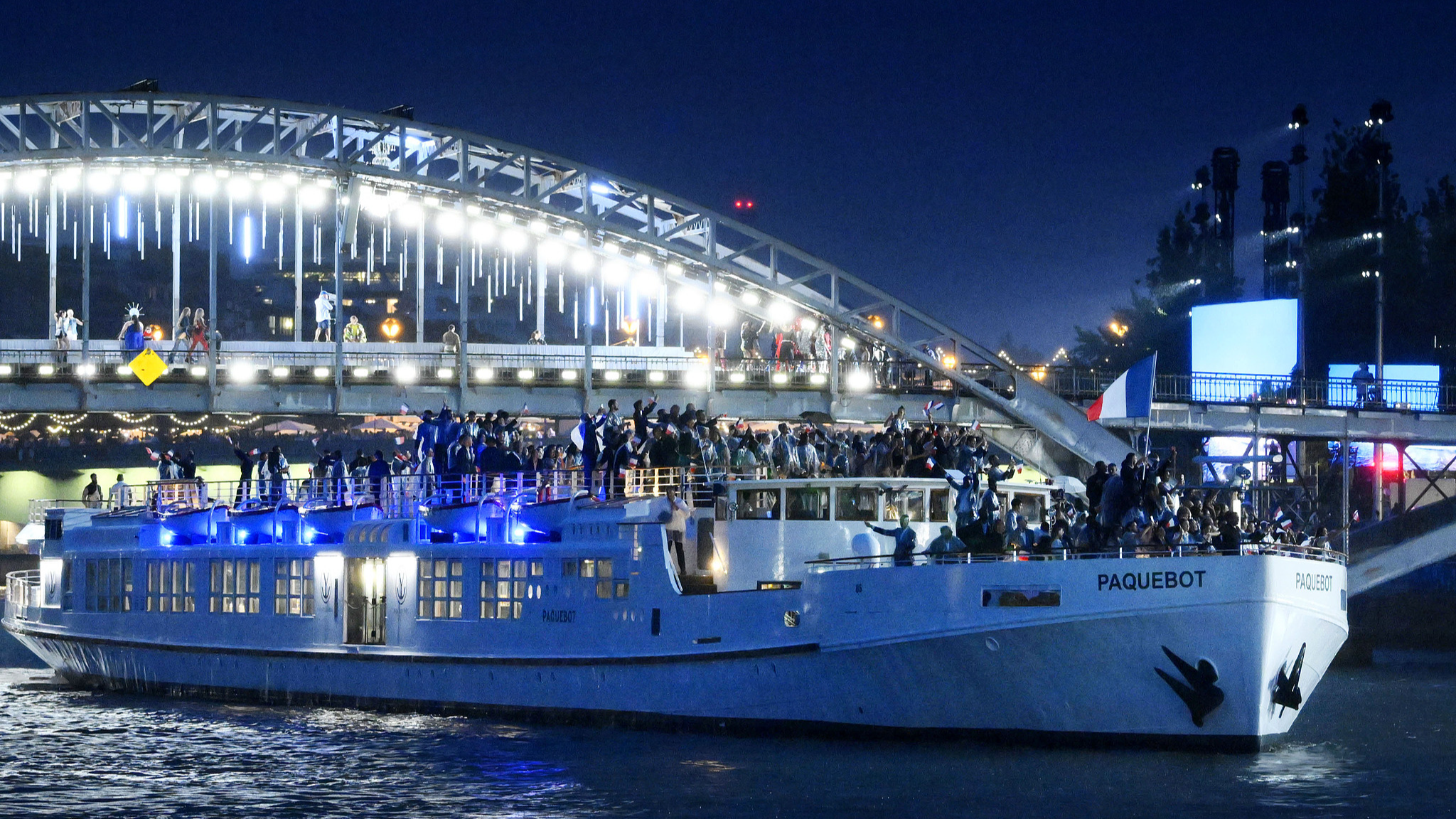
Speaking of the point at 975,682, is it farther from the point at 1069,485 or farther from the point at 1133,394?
the point at 1069,485

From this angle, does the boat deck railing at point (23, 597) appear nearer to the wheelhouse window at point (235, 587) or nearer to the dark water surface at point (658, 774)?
the wheelhouse window at point (235, 587)

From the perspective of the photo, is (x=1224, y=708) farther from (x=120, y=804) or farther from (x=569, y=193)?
(x=569, y=193)

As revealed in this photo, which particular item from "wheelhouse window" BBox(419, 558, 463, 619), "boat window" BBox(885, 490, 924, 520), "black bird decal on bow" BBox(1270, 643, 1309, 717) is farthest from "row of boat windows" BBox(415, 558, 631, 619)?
"black bird decal on bow" BBox(1270, 643, 1309, 717)

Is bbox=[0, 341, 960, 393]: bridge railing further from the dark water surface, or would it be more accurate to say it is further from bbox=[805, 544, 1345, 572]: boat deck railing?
bbox=[805, 544, 1345, 572]: boat deck railing

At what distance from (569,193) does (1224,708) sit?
42.6m

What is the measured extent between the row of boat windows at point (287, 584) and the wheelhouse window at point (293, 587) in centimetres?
1

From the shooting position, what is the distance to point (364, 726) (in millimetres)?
31406

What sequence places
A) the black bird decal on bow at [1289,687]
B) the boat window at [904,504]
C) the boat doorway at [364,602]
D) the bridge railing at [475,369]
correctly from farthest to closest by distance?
the bridge railing at [475,369], the boat doorway at [364,602], the boat window at [904,504], the black bird decal on bow at [1289,687]

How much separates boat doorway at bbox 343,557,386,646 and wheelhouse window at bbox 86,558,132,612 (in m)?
6.86

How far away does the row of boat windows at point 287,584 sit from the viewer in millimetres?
31391

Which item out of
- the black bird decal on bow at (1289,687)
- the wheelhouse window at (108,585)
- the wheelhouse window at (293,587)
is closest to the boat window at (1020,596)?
the black bird decal on bow at (1289,687)

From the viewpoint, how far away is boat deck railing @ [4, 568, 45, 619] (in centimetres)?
4109

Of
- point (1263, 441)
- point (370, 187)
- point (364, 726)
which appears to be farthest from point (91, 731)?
point (1263, 441)

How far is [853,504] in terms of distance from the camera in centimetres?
2989
